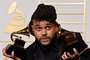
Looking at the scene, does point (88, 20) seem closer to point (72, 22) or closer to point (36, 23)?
point (72, 22)

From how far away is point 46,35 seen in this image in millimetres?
1355

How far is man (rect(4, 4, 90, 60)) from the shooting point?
1366 millimetres

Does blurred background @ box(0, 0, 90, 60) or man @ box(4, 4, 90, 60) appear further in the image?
blurred background @ box(0, 0, 90, 60)

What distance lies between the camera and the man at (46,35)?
4.48ft

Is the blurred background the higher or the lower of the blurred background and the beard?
the lower

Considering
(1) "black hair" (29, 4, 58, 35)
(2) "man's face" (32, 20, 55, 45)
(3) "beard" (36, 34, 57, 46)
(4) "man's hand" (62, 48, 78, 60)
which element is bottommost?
(4) "man's hand" (62, 48, 78, 60)

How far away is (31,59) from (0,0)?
1106 millimetres

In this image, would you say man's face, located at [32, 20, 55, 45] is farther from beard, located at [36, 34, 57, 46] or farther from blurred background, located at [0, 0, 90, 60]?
blurred background, located at [0, 0, 90, 60]

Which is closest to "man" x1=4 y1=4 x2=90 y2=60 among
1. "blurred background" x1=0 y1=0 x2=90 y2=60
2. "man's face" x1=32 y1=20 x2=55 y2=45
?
"man's face" x1=32 y1=20 x2=55 y2=45

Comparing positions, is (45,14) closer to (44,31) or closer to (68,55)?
(44,31)

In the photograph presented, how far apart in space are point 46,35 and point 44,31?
2 centimetres

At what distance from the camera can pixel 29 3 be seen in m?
2.43

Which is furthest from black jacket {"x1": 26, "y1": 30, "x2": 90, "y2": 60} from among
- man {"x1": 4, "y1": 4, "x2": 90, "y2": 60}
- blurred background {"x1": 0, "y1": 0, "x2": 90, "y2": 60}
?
blurred background {"x1": 0, "y1": 0, "x2": 90, "y2": 60}

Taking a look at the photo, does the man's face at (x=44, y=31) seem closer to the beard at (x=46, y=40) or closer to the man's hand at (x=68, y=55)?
the beard at (x=46, y=40)
